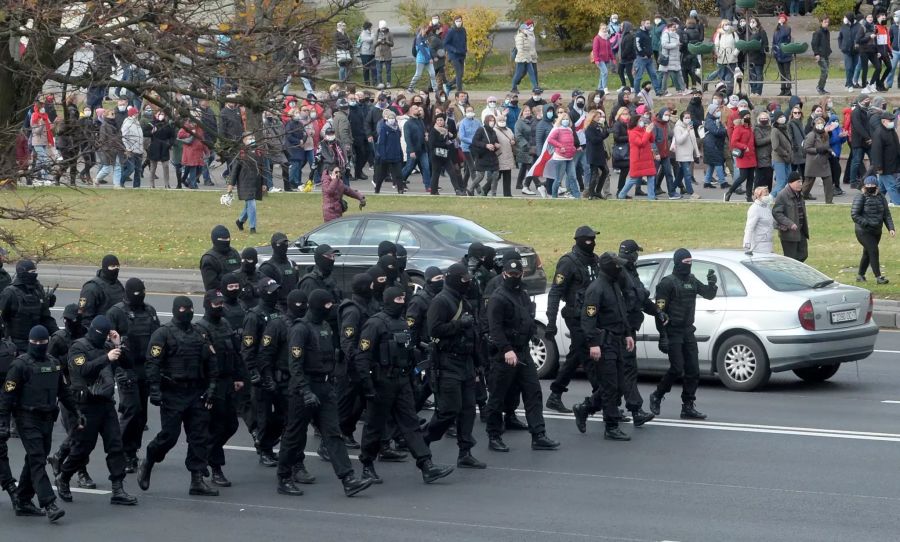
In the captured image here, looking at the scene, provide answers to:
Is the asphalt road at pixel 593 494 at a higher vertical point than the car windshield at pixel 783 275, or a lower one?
lower

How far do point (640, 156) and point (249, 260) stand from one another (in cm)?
1372

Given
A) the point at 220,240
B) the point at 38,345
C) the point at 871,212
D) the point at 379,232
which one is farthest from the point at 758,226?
the point at 38,345

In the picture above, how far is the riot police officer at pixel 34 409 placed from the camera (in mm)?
10492

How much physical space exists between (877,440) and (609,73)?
2721 centimetres

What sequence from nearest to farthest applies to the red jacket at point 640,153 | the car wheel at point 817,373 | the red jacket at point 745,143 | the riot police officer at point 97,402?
the riot police officer at point 97,402, the car wheel at point 817,373, the red jacket at point 745,143, the red jacket at point 640,153

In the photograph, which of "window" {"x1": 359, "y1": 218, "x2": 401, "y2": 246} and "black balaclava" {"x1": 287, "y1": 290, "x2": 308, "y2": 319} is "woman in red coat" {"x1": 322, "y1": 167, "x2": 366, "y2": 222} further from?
"black balaclava" {"x1": 287, "y1": 290, "x2": 308, "y2": 319}

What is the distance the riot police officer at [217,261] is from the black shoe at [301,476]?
3866 millimetres

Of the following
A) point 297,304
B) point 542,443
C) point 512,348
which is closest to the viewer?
point 297,304

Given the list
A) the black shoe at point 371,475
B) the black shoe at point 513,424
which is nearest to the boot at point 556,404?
the black shoe at point 513,424

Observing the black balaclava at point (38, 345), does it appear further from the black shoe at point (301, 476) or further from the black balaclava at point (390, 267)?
the black balaclava at point (390, 267)

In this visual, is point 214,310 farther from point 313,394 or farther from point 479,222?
point 479,222

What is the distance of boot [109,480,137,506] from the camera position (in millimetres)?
10961

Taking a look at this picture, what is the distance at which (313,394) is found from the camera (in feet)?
35.7

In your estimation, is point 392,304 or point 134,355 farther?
point 134,355
